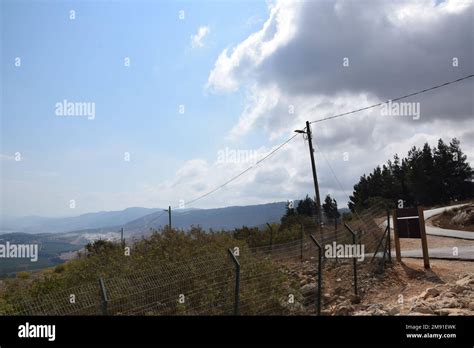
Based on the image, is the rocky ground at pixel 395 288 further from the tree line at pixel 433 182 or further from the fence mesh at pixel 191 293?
the tree line at pixel 433 182

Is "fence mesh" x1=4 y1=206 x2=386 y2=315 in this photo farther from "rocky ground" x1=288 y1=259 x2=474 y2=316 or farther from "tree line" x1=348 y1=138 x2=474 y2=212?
"tree line" x1=348 y1=138 x2=474 y2=212

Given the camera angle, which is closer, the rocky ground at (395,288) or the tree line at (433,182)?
the rocky ground at (395,288)

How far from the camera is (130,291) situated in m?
7.90

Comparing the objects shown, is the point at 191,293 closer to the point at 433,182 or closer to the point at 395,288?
the point at 395,288

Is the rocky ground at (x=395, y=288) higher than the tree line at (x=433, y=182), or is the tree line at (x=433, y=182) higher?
the tree line at (x=433, y=182)

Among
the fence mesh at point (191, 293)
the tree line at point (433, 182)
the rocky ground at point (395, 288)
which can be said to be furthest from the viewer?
the tree line at point (433, 182)

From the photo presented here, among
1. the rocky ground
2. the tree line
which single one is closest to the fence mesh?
the rocky ground

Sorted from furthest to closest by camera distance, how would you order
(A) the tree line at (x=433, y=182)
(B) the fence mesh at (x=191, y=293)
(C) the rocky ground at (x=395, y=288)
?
(A) the tree line at (x=433, y=182)
(C) the rocky ground at (x=395, y=288)
(B) the fence mesh at (x=191, y=293)

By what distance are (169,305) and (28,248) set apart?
16.0ft

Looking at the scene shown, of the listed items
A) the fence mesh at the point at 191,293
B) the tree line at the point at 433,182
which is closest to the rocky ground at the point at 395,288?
the fence mesh at the point at 191,293

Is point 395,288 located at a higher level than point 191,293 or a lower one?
lower

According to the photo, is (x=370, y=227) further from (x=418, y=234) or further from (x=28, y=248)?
(x=28, y=248)

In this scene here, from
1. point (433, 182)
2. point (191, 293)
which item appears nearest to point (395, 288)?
point (191, 293)
